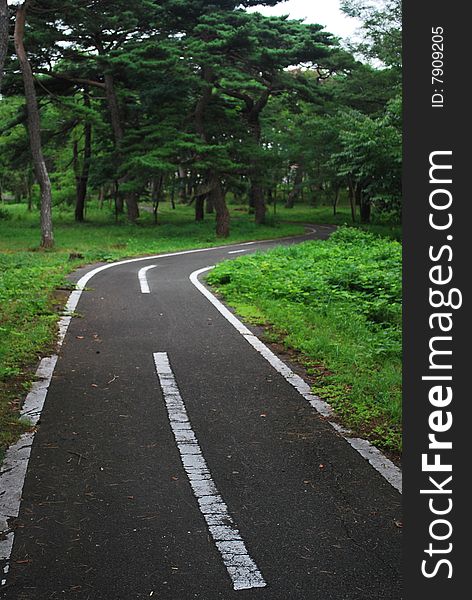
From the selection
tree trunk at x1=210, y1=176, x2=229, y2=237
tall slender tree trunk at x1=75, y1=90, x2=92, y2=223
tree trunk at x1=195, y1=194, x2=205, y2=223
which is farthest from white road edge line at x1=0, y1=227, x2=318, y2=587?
tree trunk at x1=195, y1=194, x2=205, y2=223

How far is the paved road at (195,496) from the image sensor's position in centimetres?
322

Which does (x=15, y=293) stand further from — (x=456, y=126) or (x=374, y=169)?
(x=374, y=169)

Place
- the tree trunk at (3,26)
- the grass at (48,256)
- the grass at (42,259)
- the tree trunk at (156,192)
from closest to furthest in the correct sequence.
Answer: the grass at (42,259)
the grass at (48,256)
the tree trunk at (3,26)
the tree trunk at (156,192)

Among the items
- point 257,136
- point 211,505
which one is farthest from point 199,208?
point 211,505

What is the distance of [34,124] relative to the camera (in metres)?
22.6

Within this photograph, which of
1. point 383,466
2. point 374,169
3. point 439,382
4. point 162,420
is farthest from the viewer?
point 374,169

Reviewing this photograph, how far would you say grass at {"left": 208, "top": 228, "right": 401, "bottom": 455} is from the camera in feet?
19.5

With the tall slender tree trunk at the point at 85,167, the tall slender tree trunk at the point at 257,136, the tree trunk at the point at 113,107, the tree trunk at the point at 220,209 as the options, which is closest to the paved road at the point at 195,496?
the tree trunk at the point at 220,209

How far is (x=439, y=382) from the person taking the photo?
9.46 feet

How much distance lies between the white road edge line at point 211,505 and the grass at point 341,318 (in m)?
1.43

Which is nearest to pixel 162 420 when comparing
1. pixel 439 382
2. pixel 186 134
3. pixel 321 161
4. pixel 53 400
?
pixel 53 400

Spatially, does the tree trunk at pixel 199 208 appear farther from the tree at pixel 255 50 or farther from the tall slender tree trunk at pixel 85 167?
the tree at pixel 255 50

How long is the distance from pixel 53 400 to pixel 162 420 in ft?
4.00

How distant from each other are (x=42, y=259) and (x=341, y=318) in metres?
12.3
